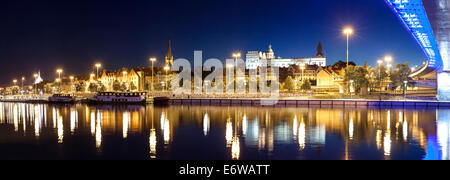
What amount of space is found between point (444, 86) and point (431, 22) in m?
12.2

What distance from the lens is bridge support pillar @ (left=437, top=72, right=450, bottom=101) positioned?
153ft

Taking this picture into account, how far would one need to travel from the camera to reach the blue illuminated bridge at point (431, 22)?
35.2 meters

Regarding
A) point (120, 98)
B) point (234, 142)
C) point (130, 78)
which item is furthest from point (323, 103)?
point (130, 78)

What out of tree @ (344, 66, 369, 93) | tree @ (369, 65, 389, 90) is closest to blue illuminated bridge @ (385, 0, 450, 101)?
tree @ (344, 66, 369, 93)

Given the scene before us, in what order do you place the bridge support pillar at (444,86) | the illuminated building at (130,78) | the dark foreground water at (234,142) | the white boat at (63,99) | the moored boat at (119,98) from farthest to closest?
the illuminated building at (130,78)
the white boat at (63,99)
the moored boat at (119,98)
the bridge support pillar at (444,86)
the dark foreground water at (234,142)

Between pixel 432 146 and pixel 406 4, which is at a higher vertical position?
pixel 406 4

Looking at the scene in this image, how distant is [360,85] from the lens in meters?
64.7

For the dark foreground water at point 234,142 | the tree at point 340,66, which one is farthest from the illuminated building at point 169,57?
the dark foreground water at point 234,142

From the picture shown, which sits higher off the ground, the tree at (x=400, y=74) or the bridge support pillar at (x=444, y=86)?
the tree at (x=400, y=74)

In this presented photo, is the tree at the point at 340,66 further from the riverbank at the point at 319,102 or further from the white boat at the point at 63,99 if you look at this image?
the white boat at the point at 63,99
